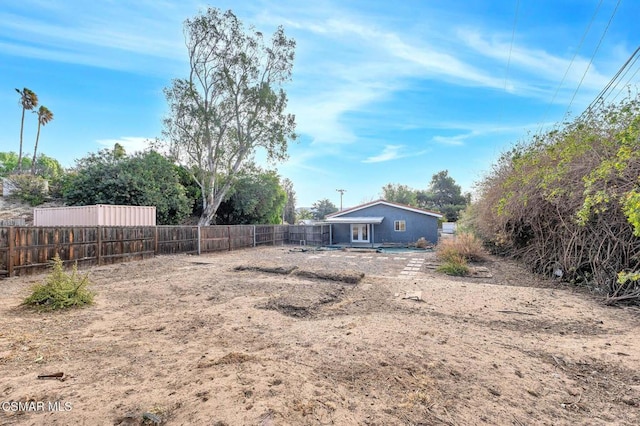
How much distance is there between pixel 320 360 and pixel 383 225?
20.9 m

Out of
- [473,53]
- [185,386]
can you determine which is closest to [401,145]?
[473,53]

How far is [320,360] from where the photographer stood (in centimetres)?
283

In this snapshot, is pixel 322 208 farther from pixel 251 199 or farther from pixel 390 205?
pixel 251 199

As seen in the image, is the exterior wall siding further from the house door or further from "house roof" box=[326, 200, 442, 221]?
the house door

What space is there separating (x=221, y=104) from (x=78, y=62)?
8712 mm

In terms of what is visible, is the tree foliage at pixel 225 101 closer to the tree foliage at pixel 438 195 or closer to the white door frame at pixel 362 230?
the white door frame at pixel 362 230

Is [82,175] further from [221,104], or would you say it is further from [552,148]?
[552,148]

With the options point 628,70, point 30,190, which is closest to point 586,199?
point 628,70

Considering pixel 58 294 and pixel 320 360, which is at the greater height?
pixel 58 294

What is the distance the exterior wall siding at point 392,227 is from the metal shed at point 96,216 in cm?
1403

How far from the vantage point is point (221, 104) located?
1923cm

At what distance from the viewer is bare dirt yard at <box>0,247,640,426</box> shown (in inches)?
79.2

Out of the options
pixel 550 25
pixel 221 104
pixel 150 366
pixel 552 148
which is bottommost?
pixel 150 366

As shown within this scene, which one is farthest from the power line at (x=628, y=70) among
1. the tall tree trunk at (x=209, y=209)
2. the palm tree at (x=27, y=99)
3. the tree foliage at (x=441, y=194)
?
the palm tree at (x=27, y=99)
